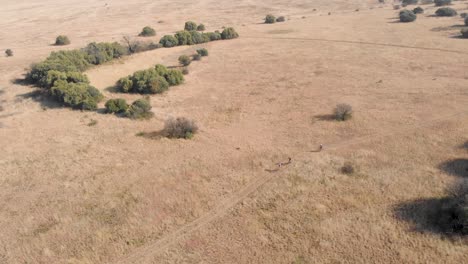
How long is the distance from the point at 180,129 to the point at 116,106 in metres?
9.60

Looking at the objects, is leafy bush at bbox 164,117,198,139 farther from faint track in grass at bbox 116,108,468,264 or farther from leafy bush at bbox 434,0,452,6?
leafy bush at bbox 434,0,452,6

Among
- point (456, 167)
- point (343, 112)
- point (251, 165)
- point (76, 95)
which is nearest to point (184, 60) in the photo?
point (76, 95)

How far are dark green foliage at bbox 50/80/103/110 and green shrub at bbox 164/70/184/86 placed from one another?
8.39 m

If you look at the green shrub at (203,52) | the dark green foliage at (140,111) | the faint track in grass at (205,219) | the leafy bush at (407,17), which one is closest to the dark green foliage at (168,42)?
the green shrub at (203,52)

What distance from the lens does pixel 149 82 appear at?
1511 inches

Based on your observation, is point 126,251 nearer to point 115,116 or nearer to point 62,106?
point 115,116

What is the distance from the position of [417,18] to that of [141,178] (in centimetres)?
7254

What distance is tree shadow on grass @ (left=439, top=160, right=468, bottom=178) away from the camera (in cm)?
2130

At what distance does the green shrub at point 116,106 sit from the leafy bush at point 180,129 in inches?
299

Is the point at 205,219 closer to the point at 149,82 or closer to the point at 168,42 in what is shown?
the point at 149,82

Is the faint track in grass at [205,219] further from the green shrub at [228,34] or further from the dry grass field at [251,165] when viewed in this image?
the green shrub at [228,34]

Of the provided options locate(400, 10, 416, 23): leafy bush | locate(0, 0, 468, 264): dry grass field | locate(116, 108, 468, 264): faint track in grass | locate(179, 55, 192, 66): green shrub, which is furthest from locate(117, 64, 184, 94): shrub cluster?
locate(400, 10, 416, 23): leafy bush

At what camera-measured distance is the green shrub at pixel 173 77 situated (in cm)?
4041

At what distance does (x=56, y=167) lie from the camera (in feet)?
82.1
